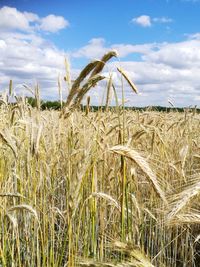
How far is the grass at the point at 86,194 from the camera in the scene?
1.45 meters

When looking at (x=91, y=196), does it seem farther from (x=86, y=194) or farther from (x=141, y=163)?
(x=86, y=194)

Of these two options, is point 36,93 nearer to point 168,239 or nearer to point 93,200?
point 93,200

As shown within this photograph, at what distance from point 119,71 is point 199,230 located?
190 centimetres

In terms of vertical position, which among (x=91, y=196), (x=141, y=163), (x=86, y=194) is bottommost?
(x=86, y=194)

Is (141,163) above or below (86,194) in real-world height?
above

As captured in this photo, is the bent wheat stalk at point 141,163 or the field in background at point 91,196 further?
the field in background at point 91,196

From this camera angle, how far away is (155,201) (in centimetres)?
274

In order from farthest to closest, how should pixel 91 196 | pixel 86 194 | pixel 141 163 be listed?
pixel 86 194 < pixel 91 196 < pixel 141 163

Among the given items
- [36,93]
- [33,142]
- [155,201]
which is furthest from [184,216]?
[155,201]

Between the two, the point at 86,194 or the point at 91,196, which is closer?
the point at 91,196

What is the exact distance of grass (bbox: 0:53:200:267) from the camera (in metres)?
1.45

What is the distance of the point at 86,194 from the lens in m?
2.48

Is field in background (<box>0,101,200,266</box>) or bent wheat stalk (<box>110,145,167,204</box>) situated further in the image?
field in background (<box>0,101,200,266</box>)

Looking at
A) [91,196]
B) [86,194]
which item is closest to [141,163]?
[91,196]
